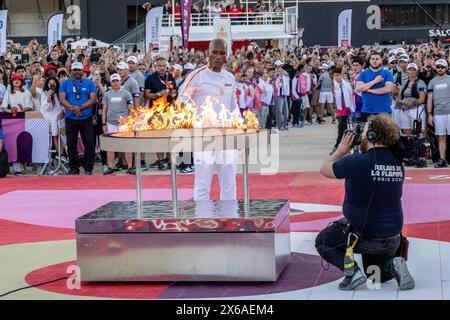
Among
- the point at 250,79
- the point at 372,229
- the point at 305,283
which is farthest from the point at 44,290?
the point at 250,79

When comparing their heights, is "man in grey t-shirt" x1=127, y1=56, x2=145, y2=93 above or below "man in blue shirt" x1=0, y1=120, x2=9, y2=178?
above

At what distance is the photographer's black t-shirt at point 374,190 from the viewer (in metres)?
7.99

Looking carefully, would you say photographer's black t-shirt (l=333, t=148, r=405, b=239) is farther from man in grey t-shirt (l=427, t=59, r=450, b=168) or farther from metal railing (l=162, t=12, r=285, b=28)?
metal railing (l=162, t=12, r=285, b=28)

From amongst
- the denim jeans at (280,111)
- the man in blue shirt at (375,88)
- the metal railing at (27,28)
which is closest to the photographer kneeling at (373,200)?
the man in blue shirt at (375,88)

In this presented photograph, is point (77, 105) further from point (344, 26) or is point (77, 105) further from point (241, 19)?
point (241, 19)

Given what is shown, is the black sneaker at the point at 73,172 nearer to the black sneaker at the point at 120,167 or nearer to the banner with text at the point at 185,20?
the black sneaker at the point at 120,167

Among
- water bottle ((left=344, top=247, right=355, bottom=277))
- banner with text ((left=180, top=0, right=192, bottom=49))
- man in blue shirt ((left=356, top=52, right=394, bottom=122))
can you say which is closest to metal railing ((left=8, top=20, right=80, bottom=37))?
banner with text ((left=180, top=0, right=192, bottom=49))

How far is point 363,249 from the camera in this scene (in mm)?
8102

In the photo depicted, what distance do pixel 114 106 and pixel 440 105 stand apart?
5.53m

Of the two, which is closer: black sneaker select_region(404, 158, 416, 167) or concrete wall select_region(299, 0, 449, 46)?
black sneaker select_region(404, 158, 416, 167)

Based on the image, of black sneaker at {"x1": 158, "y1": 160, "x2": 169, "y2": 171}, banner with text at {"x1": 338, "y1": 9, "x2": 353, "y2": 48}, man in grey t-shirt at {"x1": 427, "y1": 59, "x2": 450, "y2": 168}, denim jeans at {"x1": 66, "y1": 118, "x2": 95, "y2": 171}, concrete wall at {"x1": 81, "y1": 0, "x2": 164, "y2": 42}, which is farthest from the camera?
concrete wall at {"x1": 81, "y1": 0, "x2": 164, "y2": 42}

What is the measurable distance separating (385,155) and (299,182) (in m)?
7.62

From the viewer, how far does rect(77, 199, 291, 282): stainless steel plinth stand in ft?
27.0
